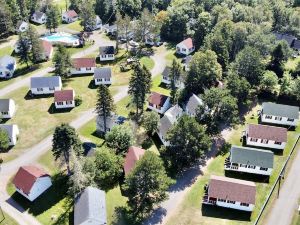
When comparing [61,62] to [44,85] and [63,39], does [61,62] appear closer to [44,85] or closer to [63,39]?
[44,85]

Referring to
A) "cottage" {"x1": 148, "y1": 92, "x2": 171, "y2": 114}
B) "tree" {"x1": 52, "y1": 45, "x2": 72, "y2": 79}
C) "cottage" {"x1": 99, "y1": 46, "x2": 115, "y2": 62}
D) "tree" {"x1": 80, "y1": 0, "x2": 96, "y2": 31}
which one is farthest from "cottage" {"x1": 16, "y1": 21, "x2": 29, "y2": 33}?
"cottage" {"x1": 148, "y1": 92, "x2": 171, "y2": 114}

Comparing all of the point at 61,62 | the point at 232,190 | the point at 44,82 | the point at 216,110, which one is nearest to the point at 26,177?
the point at 232,190

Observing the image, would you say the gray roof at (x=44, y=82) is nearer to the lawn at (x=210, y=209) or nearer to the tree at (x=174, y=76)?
the tree at (x=174, y=76)

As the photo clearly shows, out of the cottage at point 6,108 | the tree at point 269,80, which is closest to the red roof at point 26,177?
the cottage at point 6,108

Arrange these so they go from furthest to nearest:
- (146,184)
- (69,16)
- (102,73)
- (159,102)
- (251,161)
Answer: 1. (69,16)
2. (102,73)
3. (159,102)
4. (251,161)
5. (146,184)

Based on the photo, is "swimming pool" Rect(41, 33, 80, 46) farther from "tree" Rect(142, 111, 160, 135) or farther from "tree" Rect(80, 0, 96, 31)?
"tree" Rect(142, 111, 160, 135)
